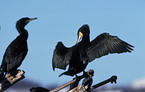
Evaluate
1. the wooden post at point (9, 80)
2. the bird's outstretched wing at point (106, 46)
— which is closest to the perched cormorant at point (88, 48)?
the bird's outstretched wing at point (106, 46)

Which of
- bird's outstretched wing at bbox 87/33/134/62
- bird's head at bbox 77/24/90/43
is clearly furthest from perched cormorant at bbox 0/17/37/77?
bird's outstretched wing at bbox 87/33/134/62

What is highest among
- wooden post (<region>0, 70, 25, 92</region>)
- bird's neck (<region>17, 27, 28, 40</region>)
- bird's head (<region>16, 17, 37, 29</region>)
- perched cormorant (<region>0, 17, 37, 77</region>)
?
bird's head (<region>16, 17, 37, 29</region>)

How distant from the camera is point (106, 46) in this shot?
1091 cm

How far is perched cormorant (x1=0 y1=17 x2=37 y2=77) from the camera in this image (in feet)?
31.4

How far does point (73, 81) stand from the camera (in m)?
10.1

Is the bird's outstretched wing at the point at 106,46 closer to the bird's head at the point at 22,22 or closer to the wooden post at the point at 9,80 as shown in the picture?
the bird's head at the point at 22,22

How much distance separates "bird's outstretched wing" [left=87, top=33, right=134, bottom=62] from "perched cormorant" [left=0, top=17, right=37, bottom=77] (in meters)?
2.18

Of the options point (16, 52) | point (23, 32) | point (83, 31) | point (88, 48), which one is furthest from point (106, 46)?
point (16, 52)

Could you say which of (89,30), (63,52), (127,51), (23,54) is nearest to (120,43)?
(127,51)

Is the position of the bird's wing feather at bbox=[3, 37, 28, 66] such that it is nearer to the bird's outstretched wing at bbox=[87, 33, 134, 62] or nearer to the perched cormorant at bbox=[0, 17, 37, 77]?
the perched cormorant at bbox=[0, 17, 37, 77]

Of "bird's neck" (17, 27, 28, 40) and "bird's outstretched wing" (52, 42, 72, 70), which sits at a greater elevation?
"bird's neck" (17, 27, 28, 40)

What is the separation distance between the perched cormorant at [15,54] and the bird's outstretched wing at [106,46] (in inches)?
85.6

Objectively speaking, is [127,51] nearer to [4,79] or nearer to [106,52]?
[106,52]

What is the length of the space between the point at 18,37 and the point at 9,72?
1358 millimetres
